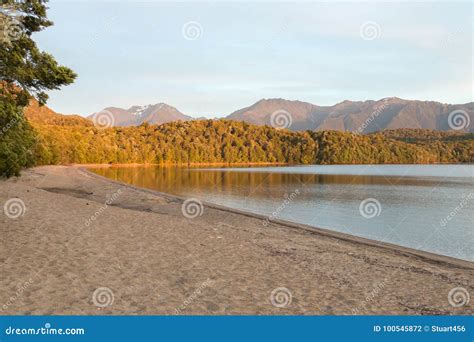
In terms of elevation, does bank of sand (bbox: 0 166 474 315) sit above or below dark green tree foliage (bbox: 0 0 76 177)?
below

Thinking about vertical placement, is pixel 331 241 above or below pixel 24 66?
below

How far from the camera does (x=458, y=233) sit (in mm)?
29625

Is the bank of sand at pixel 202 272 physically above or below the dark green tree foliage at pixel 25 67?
below

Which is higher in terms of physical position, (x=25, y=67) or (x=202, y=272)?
(x=25, y=67)

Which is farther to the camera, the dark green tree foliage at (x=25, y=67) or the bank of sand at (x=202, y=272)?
the dark green tree foliage at (x=25, y=67)

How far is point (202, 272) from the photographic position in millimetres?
13359

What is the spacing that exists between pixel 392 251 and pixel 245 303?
12573 millimetres

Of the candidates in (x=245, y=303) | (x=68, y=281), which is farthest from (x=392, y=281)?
(x=68, y=281)

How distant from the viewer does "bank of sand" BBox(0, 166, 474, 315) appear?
10.1 m

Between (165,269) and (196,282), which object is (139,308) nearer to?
(196,282)

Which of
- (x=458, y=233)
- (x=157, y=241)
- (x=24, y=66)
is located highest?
(x=24, y=66)

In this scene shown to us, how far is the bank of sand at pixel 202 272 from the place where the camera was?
10.1m

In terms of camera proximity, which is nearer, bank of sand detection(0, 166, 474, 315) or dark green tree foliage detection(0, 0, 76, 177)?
bank of sand detection(0, 166, 474, 315)
